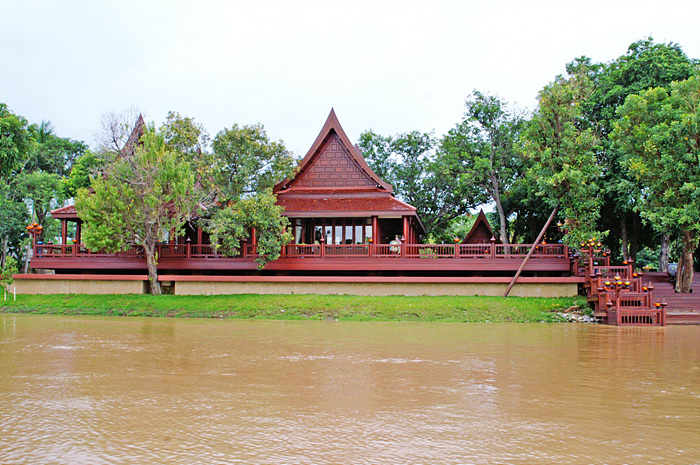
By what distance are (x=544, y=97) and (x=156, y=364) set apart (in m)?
16.2

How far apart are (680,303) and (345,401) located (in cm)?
1504

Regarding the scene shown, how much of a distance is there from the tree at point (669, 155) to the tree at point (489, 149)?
7101 millimetres

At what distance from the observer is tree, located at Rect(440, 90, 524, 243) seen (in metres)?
25.9

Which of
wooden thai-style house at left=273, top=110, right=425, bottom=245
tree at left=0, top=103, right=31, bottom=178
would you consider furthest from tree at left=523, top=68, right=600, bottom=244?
tree at left=0, top=103, right=31, bottom=178

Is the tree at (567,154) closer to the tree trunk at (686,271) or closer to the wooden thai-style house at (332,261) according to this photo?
the wooden thai-style house at (332,261)

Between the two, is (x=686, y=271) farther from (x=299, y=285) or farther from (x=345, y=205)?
(x=299, y=285)

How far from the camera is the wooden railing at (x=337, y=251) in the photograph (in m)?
20.0

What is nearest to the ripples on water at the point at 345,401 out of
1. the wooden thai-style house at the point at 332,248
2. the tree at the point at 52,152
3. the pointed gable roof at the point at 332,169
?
the wooden thai-style house at the point at 332,248

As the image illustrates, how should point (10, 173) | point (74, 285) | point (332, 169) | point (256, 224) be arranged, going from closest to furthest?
point (256, 224)
point (74, 285)
point (332, 169)
point (10, 173)

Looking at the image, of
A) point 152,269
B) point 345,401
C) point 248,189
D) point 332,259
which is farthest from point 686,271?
point 152,269

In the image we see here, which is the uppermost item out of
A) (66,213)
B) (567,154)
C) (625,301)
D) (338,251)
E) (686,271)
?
(567,154)

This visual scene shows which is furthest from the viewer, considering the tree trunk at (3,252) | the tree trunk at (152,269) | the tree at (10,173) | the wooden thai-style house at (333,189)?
the tree trunk at (3,252)

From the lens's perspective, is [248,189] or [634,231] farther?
[634,231]

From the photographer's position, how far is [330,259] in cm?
2062
